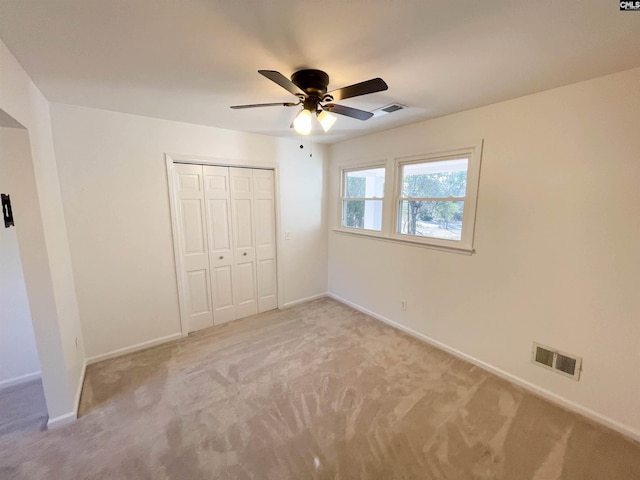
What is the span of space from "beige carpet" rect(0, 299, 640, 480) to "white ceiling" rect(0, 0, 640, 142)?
241cm

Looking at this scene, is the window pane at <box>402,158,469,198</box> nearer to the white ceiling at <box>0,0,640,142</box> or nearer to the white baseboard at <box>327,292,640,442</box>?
the white ceiling at <box>0,0,640,142</box>

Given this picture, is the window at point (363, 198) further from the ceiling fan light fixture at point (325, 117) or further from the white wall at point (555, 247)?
the ceiling fan light fixture at point (325, 117)

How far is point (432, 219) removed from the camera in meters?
2.88

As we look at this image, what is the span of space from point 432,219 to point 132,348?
3510 millimetres

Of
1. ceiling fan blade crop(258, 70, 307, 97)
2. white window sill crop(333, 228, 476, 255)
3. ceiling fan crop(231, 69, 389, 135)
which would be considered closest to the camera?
ceiling fan blade crop(258, 70, 307, 97)

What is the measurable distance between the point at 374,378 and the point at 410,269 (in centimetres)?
128

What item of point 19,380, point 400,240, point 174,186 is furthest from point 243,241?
point 19,380

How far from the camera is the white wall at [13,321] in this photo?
219 centimetres

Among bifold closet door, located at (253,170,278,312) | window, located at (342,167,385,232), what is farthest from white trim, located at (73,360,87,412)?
window, located at (342,167,385,232)

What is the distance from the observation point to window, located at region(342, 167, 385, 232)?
3.48 metres

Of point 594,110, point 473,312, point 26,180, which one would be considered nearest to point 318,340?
point 473,312

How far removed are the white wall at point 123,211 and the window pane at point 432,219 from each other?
2067 mm

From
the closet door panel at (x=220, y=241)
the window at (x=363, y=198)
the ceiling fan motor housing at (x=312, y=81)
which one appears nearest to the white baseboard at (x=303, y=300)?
the closet door panel at (x=220, y=241)

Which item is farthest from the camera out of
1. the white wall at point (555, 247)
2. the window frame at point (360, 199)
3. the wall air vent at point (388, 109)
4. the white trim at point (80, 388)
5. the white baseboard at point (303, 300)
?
the white baseboard at point (303, 300)
